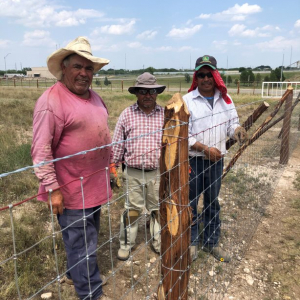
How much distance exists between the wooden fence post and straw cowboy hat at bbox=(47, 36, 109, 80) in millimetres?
659

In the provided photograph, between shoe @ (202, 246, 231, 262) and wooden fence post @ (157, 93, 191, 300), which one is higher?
wooden fence post @ (157, 93, 191, 300)

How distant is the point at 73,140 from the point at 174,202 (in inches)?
31.0

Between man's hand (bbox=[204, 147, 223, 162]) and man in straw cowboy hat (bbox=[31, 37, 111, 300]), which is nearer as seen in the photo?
man in straw cowboy hat (bbox=[31, 37, 111, 300])

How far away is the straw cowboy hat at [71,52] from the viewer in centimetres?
202

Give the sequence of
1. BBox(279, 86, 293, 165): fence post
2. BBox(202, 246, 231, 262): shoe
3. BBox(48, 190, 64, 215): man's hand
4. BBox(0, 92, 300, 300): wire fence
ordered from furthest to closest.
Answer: BBox(279, 86, 293, 165): fence post
BBox(202, 246, 231, 262): shoe
BBox(0, 92, 300, 300): wire fence
BBox(48, 190, 64, 215): man's hand

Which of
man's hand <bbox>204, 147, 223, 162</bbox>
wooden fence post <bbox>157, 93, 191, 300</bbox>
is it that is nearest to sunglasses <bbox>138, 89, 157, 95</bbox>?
man's hand <bbox>204, 147, 223, 162</bbox>

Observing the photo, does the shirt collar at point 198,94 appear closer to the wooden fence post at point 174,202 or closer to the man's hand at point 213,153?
the man's hand at point 213,153

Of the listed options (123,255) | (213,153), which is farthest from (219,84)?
(123,255)

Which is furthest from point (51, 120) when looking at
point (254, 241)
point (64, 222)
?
point (254, 241)

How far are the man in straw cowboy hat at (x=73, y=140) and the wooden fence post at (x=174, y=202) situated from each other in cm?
41

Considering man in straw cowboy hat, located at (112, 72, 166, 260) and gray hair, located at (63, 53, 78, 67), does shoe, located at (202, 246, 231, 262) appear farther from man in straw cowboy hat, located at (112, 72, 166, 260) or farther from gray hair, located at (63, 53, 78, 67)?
gray hair, located at (63, 53, 78, 67)

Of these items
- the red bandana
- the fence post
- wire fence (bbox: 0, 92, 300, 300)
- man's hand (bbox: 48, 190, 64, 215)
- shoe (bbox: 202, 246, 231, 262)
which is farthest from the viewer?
the fence post

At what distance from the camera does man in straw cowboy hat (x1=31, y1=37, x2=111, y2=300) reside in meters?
1.88

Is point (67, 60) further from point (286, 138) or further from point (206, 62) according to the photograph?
point (286, 138)
